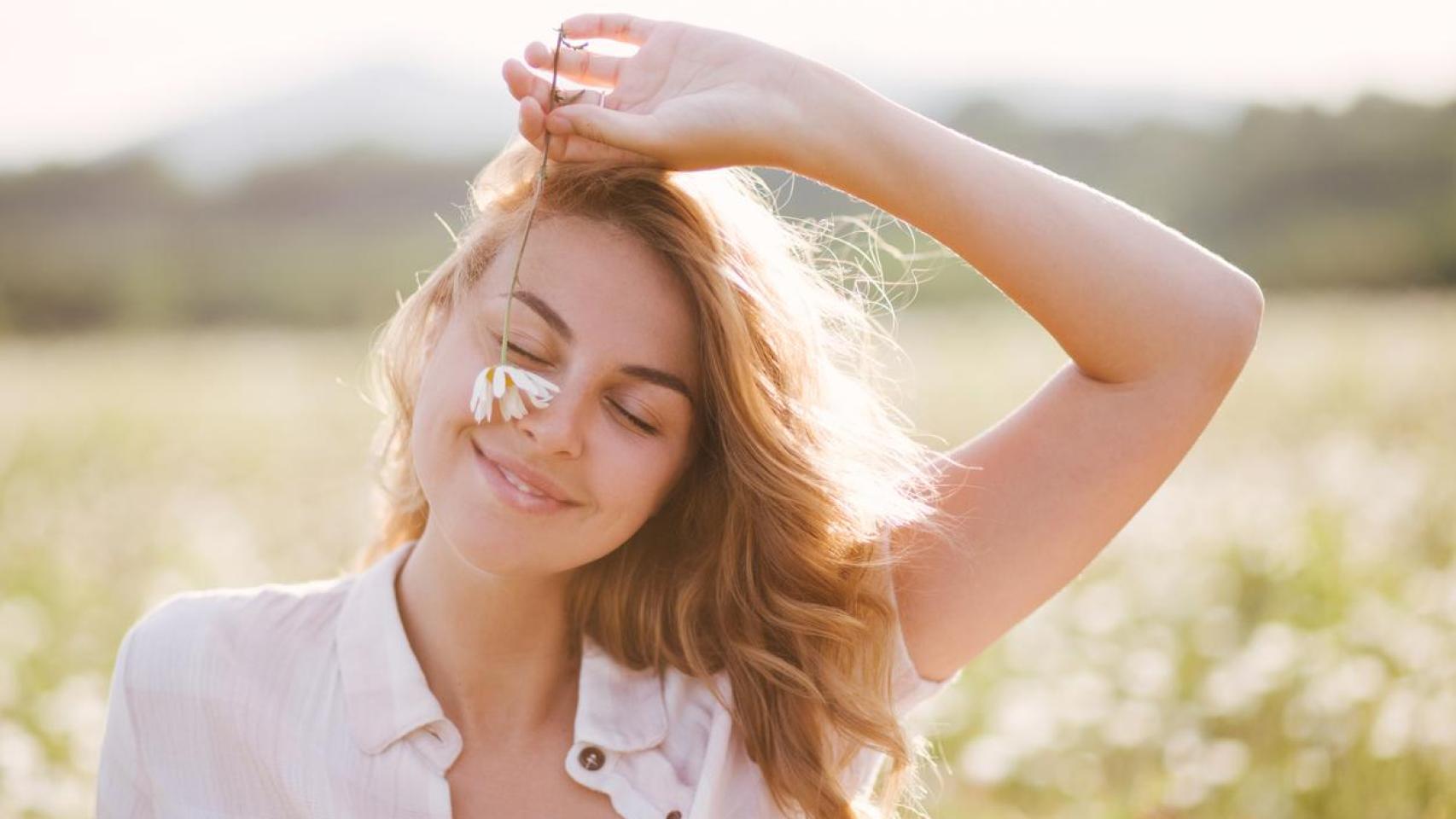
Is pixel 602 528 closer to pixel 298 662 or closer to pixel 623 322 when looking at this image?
pixel 623 322

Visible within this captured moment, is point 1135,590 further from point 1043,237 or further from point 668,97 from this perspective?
point 668,97

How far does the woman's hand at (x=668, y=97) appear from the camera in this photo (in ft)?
6.15

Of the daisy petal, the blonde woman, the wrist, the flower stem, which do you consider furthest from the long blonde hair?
the daisy petal

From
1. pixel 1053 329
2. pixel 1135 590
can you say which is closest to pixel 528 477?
pixel 1053 329

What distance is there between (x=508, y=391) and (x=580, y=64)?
53 cm

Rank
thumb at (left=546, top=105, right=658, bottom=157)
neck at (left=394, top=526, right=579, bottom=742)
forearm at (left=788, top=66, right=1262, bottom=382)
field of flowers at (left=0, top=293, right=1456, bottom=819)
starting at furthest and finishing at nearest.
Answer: field of flowers at (left=0, top=293, right=1456, bottom=819)
neck at (left=394, top=526, right=579, bottom=742)
forearm at (left=788, top=66, right=1262, bottom=382)
thumb at (left=546, top=105, right=658, bottom=157)

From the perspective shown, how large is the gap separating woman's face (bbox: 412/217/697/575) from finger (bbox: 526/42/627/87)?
0.74 feet

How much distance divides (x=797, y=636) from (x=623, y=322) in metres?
0.65

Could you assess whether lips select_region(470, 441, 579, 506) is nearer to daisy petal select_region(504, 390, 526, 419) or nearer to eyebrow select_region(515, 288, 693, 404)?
daisy petal select_region(504, 390, 526, 419)

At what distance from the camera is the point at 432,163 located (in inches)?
1203

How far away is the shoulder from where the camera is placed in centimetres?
211

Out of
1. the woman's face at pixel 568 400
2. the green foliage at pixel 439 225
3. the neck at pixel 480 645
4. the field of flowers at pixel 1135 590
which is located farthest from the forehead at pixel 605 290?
the green foliage at pixel 439 225

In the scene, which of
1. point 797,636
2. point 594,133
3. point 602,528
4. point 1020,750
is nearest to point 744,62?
point 594,133

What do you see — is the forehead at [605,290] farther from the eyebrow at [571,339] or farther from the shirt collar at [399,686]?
the shirt collar at [399,686]
